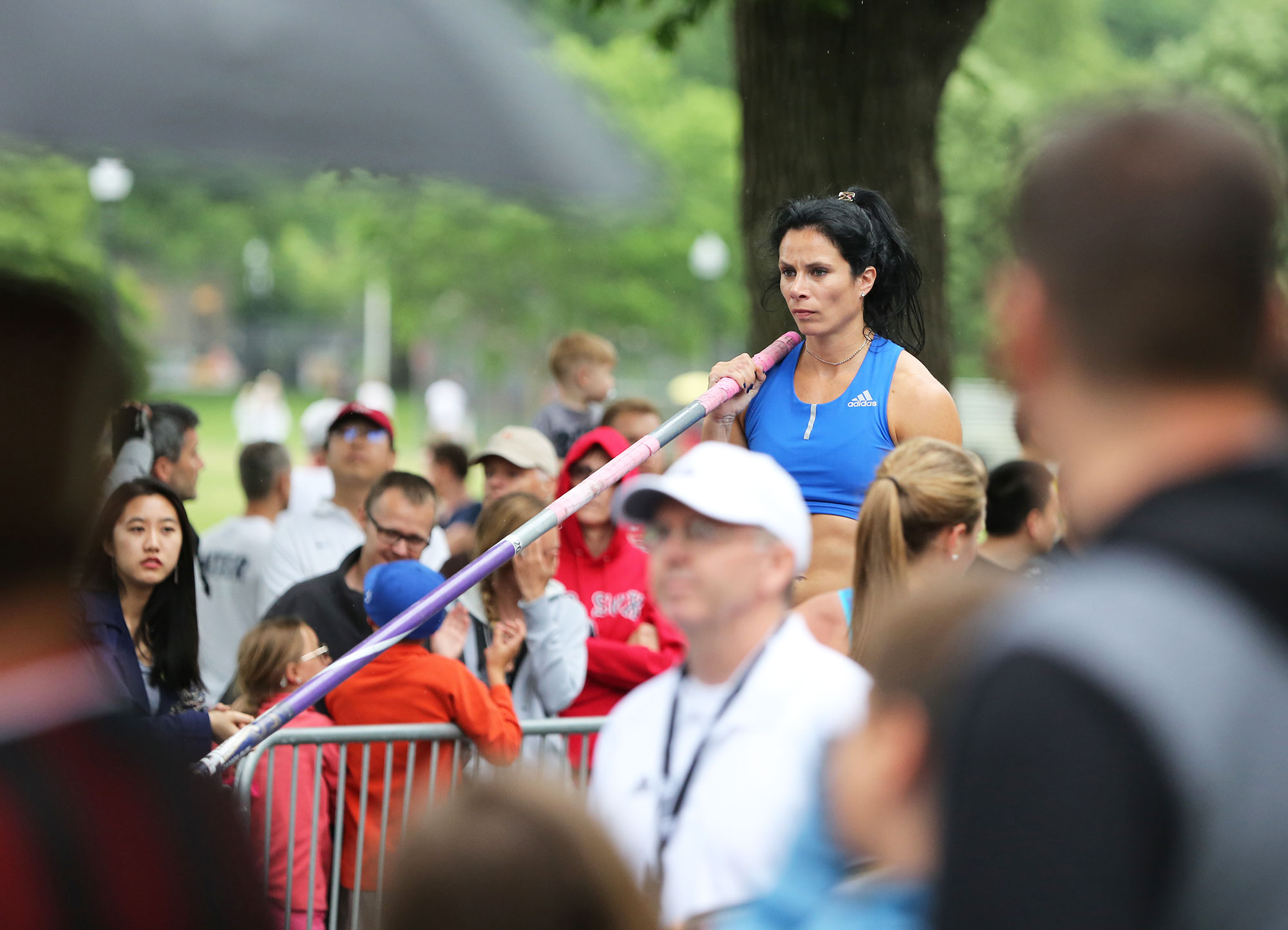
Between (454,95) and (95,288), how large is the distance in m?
1.27

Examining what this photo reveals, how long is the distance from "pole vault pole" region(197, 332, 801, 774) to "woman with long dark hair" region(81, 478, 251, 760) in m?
0.64

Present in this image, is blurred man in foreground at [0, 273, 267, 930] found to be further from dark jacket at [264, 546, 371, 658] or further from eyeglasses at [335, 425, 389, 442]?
eyeglasses at [335, 425, 389, 442]

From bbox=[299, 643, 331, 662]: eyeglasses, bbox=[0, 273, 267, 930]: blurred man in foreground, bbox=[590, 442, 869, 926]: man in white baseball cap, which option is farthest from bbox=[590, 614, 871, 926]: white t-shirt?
bbox=[299, 643, 331, 662]: eyeglasses

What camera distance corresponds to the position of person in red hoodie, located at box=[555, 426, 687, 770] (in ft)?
17.3

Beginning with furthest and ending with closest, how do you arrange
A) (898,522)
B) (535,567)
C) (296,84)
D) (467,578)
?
1. (535,567)
2. (467,578)
3. (898,522)
4. (296,84)

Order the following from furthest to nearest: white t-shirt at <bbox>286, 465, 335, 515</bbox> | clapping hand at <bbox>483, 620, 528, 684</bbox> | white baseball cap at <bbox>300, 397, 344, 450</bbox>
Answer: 1. white baseball cap at <bbox>300, 397, 344, 450</bbox>
2. white t-shirt at <bbox>286, 465, 335, 515</bbox>
3. clapping hand at <bbox>483, 620, 528, 684</bbox>

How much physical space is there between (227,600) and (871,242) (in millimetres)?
3676

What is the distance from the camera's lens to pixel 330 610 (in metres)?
5.63

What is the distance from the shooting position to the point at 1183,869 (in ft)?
3.88

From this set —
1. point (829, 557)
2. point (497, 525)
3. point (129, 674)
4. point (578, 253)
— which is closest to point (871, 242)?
point (829, 557)

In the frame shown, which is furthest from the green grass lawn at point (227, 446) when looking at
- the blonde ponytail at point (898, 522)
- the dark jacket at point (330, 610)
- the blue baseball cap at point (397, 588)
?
the blonde ponytail at point (898, 522)

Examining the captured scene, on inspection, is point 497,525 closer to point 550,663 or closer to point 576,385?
point 550,663

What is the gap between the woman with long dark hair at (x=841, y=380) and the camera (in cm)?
442

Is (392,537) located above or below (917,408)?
below
